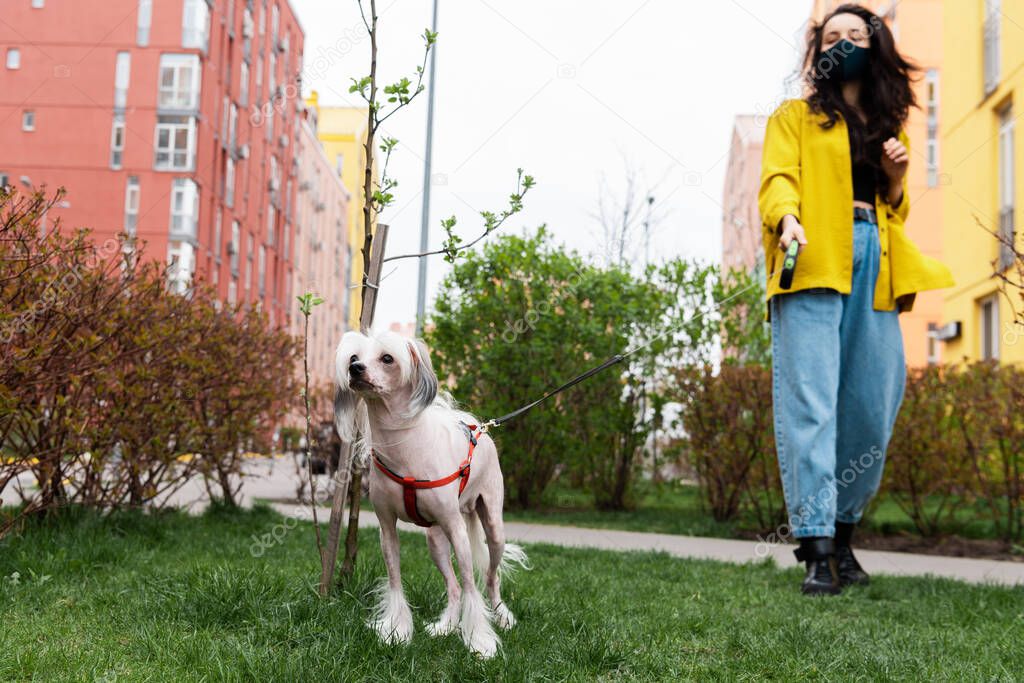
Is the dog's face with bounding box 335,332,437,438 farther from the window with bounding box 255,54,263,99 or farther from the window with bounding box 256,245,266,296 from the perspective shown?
the window with bounding box 256,245,266,296

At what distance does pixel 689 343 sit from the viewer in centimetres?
937

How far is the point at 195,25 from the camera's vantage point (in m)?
34.8

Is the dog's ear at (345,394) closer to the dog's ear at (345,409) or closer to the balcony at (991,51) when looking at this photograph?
the dog's ear at (345,409)

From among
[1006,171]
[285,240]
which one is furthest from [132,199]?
[1006,171]

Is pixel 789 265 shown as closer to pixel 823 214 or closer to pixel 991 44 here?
pixel 823 214

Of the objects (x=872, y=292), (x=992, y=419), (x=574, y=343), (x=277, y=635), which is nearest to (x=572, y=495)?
(x=574, y=343)

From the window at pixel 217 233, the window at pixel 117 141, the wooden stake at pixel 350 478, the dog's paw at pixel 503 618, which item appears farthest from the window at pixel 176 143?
the dog's paw at pixel 503 618

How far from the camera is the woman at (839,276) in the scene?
4520 mm

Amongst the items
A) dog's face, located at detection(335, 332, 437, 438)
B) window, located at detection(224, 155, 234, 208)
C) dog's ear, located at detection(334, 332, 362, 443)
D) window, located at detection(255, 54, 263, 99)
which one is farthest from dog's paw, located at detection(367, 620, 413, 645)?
window, located at detection(255, 54, 263, 99)

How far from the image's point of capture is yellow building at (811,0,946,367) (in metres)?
30.4

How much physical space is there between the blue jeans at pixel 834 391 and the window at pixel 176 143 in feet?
110

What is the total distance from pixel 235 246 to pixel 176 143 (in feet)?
19.9

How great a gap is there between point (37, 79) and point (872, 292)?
37.0 metres

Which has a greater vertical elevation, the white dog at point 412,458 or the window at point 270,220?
the window at point 270,220
